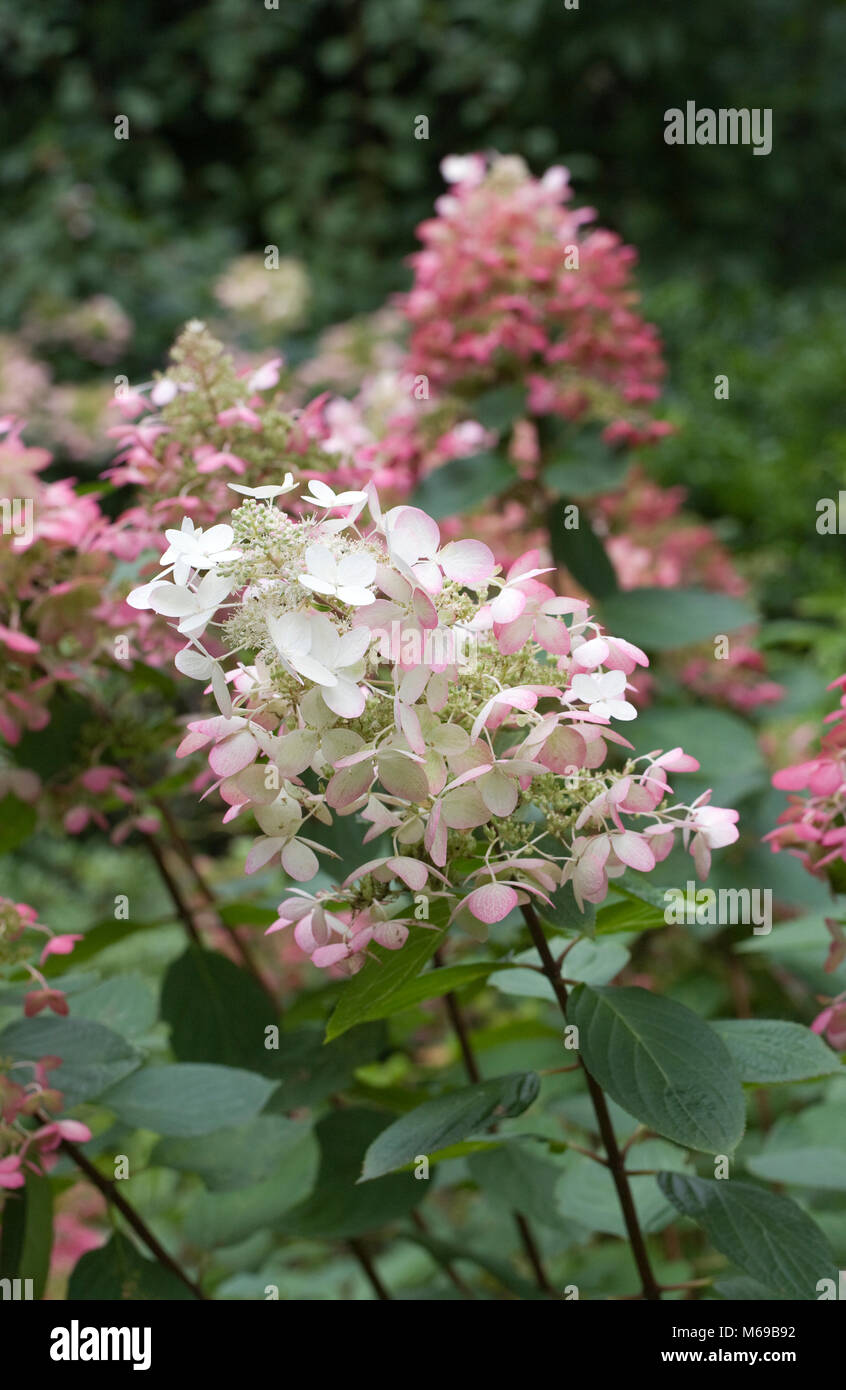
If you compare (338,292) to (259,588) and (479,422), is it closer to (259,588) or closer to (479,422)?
(479,422)

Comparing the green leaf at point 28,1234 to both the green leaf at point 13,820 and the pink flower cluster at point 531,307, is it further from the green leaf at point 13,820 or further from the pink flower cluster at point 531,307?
the pink flower cluster at point 531,307

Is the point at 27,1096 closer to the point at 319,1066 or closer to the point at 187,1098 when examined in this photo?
the point at 187,1098

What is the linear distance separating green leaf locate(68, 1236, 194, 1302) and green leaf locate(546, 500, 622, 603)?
2.49 feet

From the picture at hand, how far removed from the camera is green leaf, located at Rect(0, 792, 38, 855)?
1006mm

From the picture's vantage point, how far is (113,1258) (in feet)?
2.97

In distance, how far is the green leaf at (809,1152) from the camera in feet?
3.01

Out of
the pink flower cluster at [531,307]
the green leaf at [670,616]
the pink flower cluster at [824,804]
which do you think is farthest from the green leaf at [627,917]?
the pink flower cluster at [531,307]

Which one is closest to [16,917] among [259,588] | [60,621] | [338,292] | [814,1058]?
[60,621]

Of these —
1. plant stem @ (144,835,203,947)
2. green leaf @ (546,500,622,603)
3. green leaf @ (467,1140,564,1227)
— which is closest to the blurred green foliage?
green leaf @ (546,500,622,603)

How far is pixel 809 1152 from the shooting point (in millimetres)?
976

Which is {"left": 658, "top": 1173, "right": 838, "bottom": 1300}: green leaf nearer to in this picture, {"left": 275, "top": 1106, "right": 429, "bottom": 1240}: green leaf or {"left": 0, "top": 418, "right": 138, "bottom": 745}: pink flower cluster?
{"left": 275, "top": 1106, "right": 429, "bottom": 1240}: green leaf

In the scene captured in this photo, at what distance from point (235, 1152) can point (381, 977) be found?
0.39m

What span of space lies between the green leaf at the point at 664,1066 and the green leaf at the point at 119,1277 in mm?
429

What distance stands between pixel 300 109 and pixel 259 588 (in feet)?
14.6
